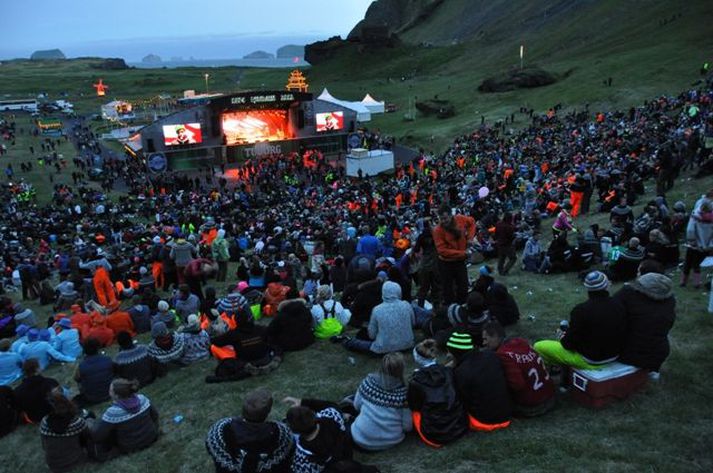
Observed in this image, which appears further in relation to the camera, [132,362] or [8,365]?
[8,365]

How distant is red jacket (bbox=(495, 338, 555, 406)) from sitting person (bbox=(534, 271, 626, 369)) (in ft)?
1.62

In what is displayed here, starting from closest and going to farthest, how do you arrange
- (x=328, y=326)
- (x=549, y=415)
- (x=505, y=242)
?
1. (x=549, y=415)
2. (x=328, y=326)
3. (x=505, y=242)

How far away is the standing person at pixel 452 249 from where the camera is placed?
8.79 meters

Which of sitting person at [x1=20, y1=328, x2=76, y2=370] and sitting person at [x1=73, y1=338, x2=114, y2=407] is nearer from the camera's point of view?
sitting person at [x1=73, y1=338, x2=114, y2=407]

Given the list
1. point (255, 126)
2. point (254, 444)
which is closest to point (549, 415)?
point (254, 444)

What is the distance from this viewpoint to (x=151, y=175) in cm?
4650

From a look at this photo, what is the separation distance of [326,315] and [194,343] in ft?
7.59

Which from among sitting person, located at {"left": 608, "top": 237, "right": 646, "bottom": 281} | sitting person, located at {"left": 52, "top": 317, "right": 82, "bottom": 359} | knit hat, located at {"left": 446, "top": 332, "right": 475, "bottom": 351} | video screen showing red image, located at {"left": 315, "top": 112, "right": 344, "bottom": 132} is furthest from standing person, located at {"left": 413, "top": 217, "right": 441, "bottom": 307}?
video screen showing red image, located at {"left": 315, "top": 112, "right": 344, "bottom": 132}

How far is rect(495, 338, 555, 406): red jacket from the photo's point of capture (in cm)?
566

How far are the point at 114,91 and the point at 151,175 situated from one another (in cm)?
8854

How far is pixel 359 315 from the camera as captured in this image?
31.4 ft

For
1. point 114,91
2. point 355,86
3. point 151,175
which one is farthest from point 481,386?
point 114,91

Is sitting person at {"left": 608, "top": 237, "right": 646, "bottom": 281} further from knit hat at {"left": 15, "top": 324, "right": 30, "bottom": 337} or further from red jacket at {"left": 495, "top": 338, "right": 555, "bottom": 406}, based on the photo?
knit hat at {"left": 15, "top": 324, "right": 30, "bottom": 337}

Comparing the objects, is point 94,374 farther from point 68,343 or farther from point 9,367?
point 68,343
